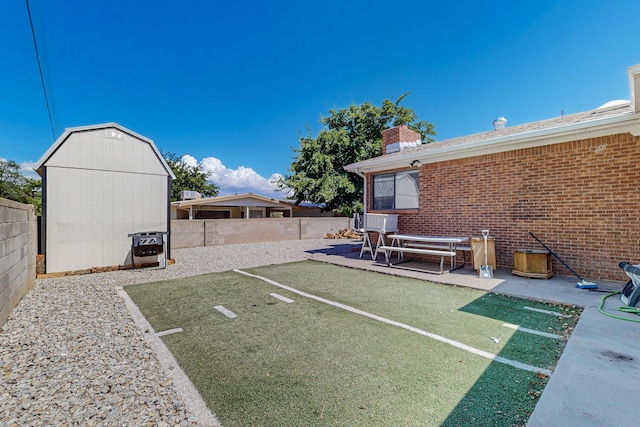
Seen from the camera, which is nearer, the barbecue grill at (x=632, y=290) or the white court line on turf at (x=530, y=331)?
the white court line on turf at (x=530, y=331)

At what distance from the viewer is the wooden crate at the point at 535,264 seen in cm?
555

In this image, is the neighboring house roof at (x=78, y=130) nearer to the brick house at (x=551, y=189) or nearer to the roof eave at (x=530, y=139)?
the roof eave at (x=530, y=139)

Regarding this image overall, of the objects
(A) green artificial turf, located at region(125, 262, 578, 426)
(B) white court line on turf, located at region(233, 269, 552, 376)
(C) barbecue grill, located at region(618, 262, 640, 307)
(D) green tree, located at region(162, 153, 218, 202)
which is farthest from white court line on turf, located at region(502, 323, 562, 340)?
(D) green tree, located at region(162, 153, 218, 202)

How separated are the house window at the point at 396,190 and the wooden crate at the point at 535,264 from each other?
3.15 meters

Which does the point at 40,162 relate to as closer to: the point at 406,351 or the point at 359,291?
the point at 359,291

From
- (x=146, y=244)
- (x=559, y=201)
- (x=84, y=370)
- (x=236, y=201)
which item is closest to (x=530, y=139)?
(x=559, y=201)

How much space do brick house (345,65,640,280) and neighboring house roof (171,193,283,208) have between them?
39.5ft

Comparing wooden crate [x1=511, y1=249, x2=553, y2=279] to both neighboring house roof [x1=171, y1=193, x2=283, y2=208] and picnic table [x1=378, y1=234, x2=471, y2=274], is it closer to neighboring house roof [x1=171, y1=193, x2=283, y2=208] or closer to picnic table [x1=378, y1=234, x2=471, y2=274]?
picnic table [x1=378, y1=234, x2=471, y2=274]

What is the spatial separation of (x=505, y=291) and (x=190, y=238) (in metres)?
11.7

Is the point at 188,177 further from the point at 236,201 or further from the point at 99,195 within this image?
the point at 99,195

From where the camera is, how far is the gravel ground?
1937mm

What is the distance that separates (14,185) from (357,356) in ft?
105

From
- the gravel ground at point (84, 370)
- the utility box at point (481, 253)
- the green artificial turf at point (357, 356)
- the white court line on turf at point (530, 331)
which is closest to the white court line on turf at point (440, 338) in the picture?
the green artificial turf at point (357, 356)

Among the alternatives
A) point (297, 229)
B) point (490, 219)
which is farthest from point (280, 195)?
point (490, 219)
